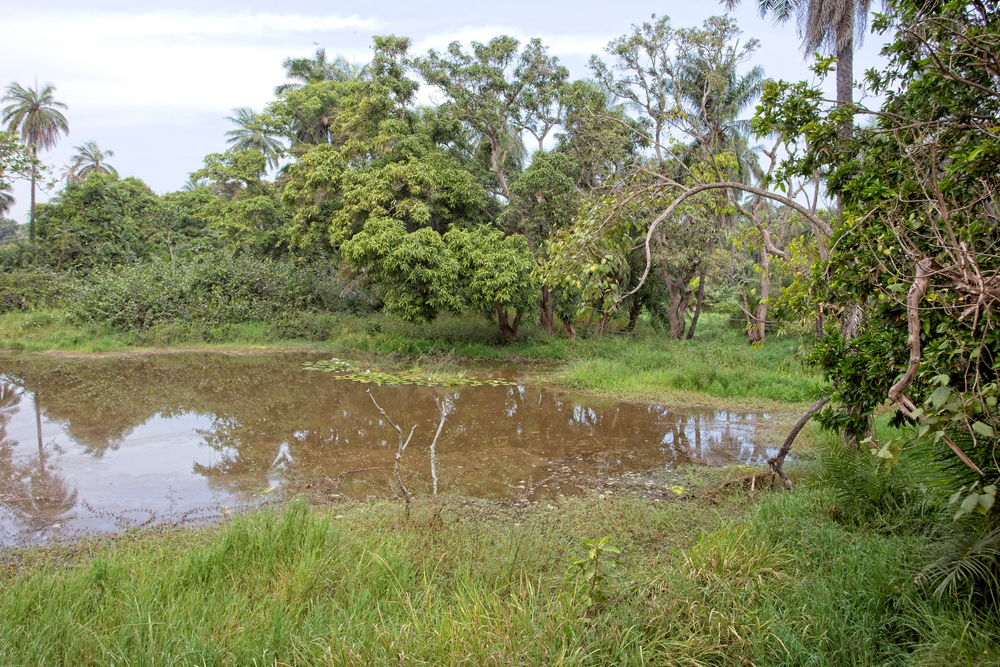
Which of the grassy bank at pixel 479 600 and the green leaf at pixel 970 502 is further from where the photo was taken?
the grassy bank at pixel 479 600

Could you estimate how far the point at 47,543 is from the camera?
522cm

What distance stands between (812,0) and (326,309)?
1668 centimetres

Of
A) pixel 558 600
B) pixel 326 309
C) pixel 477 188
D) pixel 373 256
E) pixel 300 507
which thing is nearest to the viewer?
pixel 558 600

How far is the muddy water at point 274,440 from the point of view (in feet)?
22.1

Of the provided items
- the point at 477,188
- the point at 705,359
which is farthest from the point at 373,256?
the point at 705,359

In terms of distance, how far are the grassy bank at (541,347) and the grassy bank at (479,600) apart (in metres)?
7.16

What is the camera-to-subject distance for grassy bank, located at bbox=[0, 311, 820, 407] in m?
12.0

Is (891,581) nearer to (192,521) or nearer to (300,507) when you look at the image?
(300,507)

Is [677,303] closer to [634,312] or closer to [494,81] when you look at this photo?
[634,312]

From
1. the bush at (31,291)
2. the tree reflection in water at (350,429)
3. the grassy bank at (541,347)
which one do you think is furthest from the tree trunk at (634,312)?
the bush at (31,291)

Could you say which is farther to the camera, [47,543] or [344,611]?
[47,543]

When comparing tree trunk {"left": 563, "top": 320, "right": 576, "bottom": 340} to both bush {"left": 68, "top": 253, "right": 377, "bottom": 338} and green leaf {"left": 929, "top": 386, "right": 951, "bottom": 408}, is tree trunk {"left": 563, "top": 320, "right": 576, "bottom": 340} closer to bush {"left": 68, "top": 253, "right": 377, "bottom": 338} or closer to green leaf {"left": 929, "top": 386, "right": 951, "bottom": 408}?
bush {"left": 68, "top": 253, "right": 377, "bottom": 338}

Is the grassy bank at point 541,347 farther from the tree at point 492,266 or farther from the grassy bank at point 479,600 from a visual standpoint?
the grassy bank at point 479,600

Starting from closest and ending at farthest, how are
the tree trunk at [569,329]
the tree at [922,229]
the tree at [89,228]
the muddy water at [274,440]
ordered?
the tree at [922,229]
the muddy water at [274,440]
the tree trunk at [569,329]
the tree at [89,228]
